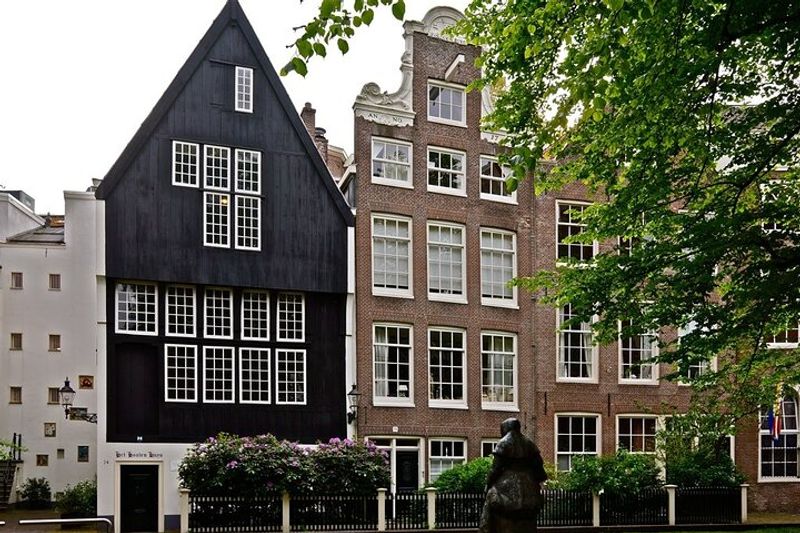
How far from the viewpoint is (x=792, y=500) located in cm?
3481

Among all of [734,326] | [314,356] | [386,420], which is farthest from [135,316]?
[734,326]

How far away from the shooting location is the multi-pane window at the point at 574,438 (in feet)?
109

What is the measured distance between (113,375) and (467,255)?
13.0 m

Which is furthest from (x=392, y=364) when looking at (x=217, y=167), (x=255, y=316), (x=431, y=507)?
(x=217, y=167)

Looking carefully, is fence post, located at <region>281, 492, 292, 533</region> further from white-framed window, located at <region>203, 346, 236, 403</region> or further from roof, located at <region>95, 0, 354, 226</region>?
roof, located at <region>95, 0, 354, 226</region>

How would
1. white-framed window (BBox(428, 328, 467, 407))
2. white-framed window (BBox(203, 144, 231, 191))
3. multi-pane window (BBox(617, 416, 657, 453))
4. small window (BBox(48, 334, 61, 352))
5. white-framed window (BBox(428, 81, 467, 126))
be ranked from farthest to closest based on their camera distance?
1. small window (BBox(48, 334, 61, 352))
2. multi-pane window (BBox(617, 416, 657, 453))
3. white-framed window (BBox(428, 81, 467, 126))
4. white-framed window (BBox(428, 328, 467, 407))
5. white-framed window (BBox(203, 144, 231, 191))

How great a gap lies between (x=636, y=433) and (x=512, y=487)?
23203 millimetres

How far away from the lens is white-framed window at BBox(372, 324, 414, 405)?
3102 centimetres

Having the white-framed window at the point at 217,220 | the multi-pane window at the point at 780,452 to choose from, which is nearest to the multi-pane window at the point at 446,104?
the white-framed window at the point at 217,220

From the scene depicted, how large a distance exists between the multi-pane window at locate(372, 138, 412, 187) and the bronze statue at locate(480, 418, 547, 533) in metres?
19.5

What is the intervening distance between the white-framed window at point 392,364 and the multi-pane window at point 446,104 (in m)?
7.99

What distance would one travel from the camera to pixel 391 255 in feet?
104

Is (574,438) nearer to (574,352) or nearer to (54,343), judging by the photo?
(574,352)

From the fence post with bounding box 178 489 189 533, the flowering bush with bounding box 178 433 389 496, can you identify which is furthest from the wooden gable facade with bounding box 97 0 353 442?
the fence post with bounding box 178 489 189 533
